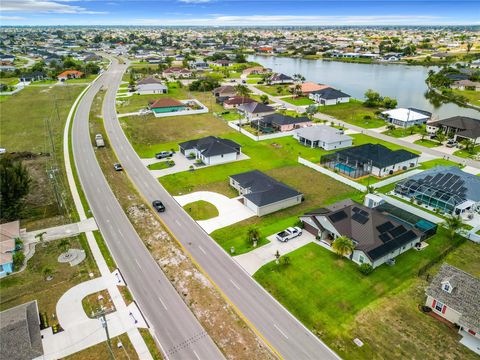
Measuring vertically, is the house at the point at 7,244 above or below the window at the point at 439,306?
above

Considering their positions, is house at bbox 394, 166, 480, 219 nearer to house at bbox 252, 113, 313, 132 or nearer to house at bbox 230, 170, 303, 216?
house at bbox 230, 170, 303, 216

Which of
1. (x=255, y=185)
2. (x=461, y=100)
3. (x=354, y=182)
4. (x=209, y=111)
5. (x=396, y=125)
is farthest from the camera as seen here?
(x=461, y=100)

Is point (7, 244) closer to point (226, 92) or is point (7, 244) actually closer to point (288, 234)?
point (288, 234)

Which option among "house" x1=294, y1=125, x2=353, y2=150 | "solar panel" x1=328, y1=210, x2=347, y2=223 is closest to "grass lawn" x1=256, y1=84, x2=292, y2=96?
"house" x1=294, y1=125, x2=353, y2=150

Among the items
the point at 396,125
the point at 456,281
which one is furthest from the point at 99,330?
the point at 396,125

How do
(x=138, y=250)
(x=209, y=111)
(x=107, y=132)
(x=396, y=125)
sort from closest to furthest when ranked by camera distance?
(x=138, y=250)
(x=107, y=132)
(x=396, y=125)
(x=209, y=111)

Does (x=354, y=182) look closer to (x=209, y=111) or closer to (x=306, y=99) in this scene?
(x=209, y=111)

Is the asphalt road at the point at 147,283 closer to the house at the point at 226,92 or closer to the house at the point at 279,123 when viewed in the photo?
the house at the point at 279,123

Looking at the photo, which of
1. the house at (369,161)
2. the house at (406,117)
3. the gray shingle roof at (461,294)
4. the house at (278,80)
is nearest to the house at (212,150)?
the house at (369,161)
